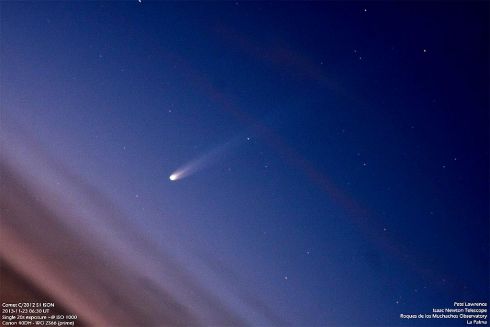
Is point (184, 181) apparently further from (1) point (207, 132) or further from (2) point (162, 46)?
(2) point (162, 46)

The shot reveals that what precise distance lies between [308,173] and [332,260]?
243mm

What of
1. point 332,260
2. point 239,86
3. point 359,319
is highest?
point 239,86

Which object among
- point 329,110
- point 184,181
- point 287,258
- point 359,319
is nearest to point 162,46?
point 184,181

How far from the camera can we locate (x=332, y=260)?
155 cm

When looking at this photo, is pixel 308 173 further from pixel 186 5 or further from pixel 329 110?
pixel 186 5

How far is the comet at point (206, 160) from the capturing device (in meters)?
1.56

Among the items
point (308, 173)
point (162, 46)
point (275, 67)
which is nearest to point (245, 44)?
point (275, 67)

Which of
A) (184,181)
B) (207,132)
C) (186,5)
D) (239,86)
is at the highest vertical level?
(186,5)

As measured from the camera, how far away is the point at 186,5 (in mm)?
1582

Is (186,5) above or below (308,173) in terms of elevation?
above

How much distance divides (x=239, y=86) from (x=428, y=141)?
53 centimetres

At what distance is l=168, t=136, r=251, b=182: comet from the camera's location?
5.12 ft

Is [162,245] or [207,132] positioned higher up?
[207,132]

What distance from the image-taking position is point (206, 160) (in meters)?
1.56
